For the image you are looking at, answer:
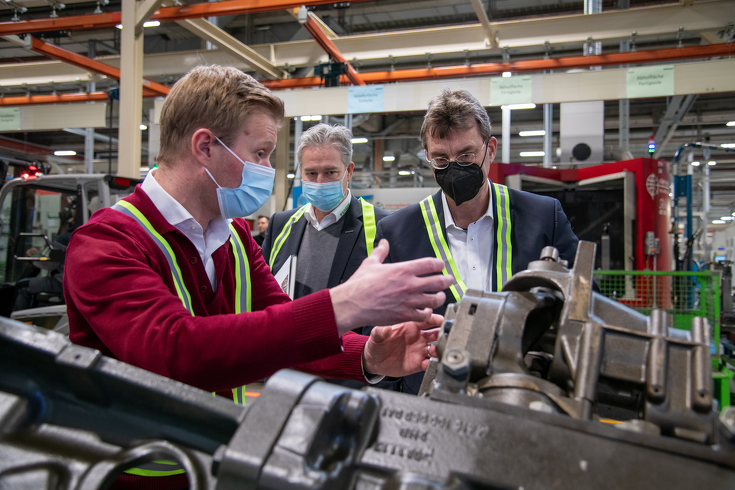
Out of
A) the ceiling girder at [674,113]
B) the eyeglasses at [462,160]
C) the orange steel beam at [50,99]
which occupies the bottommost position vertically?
the eyeglasses at [462,160]

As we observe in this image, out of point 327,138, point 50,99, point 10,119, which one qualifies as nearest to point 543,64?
point 327,138

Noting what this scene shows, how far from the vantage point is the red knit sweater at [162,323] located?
0.89m

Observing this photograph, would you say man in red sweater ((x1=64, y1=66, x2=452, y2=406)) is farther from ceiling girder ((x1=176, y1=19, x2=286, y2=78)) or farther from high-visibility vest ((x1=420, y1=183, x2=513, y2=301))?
ceiling girder ((x1=176, y1=19, x2=286, y2=78))

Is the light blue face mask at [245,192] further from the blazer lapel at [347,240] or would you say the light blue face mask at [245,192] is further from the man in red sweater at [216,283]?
the blazer lapel at [347,240]

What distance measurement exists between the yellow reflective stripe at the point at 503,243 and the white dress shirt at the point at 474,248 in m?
0.03

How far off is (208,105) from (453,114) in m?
1.04

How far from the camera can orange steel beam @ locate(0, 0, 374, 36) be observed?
5.59 meters

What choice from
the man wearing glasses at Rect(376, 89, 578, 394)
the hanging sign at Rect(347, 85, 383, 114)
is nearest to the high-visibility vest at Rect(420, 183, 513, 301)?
the man wearing glasses at Rect(376, 89, 578, 394)

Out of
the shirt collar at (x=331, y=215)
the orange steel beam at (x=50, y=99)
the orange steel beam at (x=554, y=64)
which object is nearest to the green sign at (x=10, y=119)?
the orange steel beam at (x=50, y=99)

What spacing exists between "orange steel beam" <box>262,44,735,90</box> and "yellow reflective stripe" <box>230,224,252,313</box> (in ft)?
20.5

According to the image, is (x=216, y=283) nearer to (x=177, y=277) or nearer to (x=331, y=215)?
(x=177, y=277)

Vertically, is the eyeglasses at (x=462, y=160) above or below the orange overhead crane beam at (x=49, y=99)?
below

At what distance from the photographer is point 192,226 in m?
1.29

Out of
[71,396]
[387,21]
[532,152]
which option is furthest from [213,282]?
[532,152]
